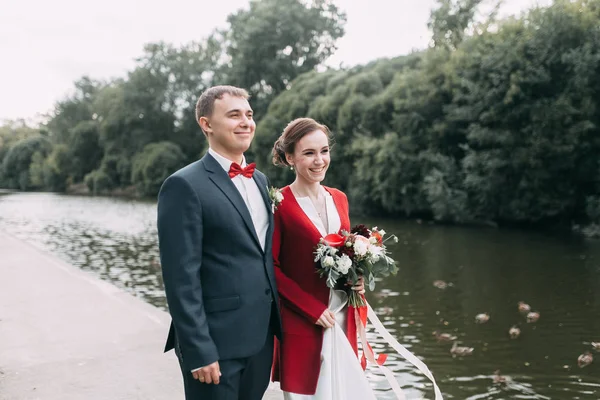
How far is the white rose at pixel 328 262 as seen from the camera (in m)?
2.73

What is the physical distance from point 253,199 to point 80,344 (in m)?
3.26

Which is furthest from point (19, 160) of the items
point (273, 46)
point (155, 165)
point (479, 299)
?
point (479, 299)

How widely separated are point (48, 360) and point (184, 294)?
303 cm

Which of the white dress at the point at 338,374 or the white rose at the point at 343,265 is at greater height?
the white rose at the point at 343,265

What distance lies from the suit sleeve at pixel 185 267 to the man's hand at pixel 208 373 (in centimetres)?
3

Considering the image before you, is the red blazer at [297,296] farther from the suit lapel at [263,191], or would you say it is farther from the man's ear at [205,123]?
the man's ear at [205,123]

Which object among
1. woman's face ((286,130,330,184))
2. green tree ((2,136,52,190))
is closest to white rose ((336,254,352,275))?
woman's face ((286,130,330,184))

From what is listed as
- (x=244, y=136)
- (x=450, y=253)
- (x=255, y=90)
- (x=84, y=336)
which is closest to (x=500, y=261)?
(x=450, y=253)

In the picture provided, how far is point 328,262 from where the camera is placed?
2.73 metres

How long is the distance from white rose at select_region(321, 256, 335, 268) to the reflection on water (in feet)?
11.4

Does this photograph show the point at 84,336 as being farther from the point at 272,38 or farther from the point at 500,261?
the point at 272,38

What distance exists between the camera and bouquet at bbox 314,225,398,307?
2.76 meters

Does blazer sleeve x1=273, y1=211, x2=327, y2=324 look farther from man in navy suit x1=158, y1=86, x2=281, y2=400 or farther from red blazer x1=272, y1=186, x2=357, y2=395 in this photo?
man in navy suit x1=158, y1=86, x2=281, y2=400

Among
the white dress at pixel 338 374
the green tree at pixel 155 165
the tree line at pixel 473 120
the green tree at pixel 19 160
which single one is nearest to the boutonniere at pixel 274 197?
the white dress at pixel 338 374
